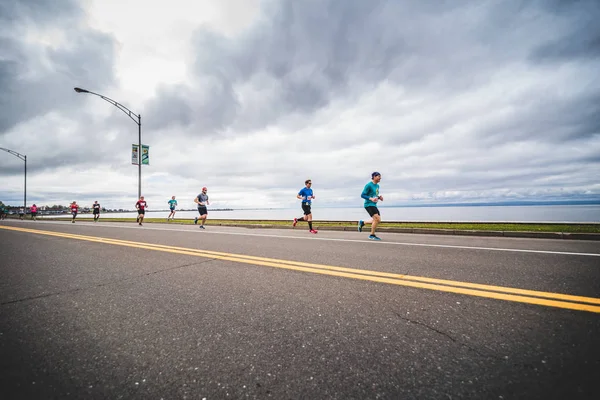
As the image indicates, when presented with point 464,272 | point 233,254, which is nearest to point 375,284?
point 464,272

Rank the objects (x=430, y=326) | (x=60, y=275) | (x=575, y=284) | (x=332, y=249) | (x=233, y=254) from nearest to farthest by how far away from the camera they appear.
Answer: (x=430, y=326)
(x=575, y=284)
(x=60, y=275)
(x=233, y=254)
(x=332, y=249)

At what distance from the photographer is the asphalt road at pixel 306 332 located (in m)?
1.42

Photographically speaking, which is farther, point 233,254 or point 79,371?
point 233,254

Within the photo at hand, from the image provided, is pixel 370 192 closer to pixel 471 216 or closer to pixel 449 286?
pixel 449 286

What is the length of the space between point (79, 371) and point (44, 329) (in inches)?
37.2

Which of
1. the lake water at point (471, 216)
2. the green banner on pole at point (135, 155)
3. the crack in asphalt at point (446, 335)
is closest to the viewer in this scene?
the crack in asphalt at point (446, 335)

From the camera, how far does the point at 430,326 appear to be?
2061 millimetres

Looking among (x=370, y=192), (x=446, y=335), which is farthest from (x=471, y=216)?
(x=446, y=335)

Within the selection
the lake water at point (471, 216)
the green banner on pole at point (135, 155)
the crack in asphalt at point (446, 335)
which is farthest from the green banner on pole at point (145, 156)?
the crack in asphalt at point (446, 335)

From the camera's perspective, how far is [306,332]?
201 cm

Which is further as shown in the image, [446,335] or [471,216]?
[471,216]

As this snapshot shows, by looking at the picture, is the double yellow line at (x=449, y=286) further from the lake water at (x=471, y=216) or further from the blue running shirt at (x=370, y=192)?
the lake water at (x=471, y=216)

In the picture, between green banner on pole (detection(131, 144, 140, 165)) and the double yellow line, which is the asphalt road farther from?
green banner on pole (detection(131, 144, 140, 165))

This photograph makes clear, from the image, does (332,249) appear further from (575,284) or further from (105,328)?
(105,328)
